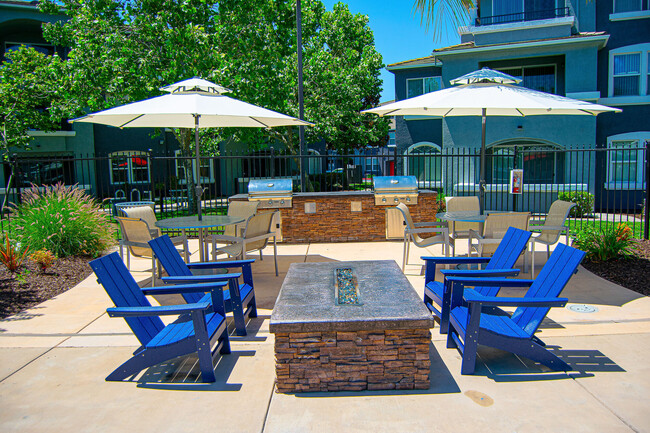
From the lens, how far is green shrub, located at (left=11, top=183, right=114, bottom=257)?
7977 millimetres

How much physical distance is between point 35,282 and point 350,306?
535 cm

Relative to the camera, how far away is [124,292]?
3.91 m

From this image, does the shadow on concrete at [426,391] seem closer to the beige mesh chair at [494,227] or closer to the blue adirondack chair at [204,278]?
the blue adirondack chair at [204,278]

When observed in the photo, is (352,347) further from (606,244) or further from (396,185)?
(396,185)

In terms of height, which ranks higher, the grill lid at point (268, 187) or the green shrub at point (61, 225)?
the grill lid at point (268, 187)

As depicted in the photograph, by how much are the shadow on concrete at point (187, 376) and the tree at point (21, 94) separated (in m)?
14.5

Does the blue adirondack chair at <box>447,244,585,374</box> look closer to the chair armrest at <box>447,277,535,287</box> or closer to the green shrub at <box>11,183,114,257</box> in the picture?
the chair armrest at <box>447,277,535,287</box>

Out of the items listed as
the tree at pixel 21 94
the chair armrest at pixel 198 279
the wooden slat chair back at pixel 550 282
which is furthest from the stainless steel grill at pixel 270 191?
the tree at pixel 21 94

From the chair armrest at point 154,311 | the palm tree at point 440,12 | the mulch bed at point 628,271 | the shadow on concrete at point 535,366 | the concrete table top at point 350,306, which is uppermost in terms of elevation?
the palm tree at point 440,12

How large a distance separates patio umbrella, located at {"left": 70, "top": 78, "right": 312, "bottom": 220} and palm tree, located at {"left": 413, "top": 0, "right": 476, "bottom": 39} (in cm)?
262

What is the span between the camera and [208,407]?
3318mm

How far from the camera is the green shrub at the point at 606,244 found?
24.1ft

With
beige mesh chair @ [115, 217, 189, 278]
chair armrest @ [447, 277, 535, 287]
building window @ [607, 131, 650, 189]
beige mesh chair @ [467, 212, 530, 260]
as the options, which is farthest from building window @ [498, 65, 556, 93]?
chair armrest @ [447, 277, 535, 287]

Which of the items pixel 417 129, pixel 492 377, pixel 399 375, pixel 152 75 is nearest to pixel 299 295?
pixel 399 375
